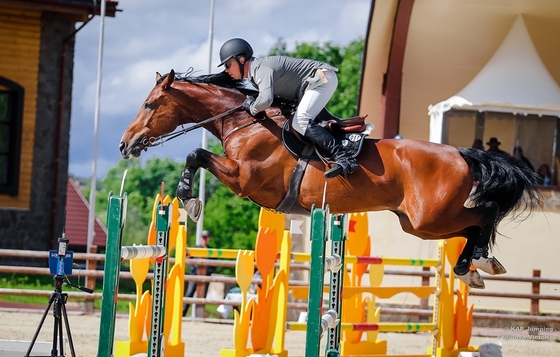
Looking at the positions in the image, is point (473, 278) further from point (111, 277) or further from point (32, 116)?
point (32, 116)

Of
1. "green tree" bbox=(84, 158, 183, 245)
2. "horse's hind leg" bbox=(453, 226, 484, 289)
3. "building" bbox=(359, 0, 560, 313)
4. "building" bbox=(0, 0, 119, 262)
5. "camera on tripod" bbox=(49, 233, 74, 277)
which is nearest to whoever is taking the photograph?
"camera on tripod" bbox=(49, 233, 74, 277)

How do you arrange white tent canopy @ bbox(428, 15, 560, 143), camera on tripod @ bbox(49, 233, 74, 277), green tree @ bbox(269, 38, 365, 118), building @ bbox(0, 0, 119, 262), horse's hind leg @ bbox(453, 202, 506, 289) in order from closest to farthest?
1. camera on tripod @ bbox(49, 233, 74, 277)
2. horse's hind leg @ bbox(453, 202, 506, 289)
3. white tent canopy @ bbox(428, 15, 560, 143)
4. building @ bbox(0, 0, 119, 262)
5. green tree @ bbox(269, 38, 365, 118)

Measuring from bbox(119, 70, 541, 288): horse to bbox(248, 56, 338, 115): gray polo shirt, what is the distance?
20 centimetres

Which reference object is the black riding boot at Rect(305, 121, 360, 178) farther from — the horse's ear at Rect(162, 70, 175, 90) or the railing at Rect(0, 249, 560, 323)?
the railing at Rect(0, 249, 560, 323)

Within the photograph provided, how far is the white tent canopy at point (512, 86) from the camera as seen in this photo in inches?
466

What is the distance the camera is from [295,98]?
5.63 m

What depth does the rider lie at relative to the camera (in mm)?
5262

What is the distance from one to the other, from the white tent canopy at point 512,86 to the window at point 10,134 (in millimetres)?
7122

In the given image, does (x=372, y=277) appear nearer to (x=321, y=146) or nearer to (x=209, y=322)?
(x=321, y=146)

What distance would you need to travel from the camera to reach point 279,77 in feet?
17.8

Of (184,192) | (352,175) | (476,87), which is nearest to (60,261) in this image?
(184,192)

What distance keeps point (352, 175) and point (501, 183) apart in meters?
1.08

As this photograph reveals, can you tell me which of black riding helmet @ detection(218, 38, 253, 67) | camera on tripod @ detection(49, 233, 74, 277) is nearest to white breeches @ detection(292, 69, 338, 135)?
black riding helmet @ detection(218, 38, 253, 67)

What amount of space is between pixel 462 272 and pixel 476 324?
5.64 metres
